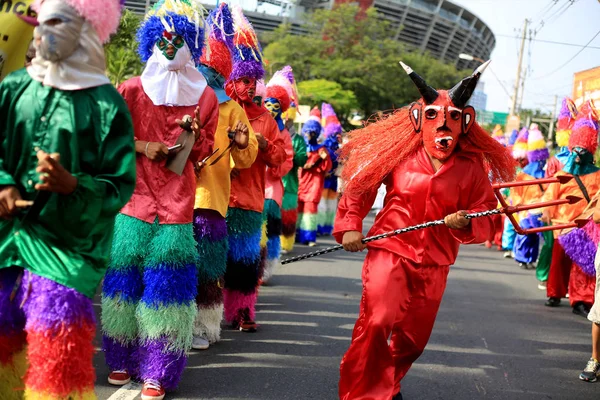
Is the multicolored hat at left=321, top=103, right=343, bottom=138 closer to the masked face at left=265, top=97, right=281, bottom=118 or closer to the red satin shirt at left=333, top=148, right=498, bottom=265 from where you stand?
the masked face at left=265, top=97, right=281, bottom=118

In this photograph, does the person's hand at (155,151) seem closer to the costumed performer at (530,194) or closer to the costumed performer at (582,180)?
the costumed performer at (582,180)

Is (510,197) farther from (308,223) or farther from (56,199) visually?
(56,199)

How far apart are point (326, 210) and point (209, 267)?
10687mm

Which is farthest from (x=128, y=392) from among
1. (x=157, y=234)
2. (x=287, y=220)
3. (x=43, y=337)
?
(x=287, y=220)

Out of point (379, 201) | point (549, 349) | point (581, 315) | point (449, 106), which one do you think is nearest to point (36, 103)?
point (449, 106)

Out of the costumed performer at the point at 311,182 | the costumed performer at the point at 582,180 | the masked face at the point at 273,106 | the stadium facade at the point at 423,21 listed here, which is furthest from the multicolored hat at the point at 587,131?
the stadium facade at the point at 423,21

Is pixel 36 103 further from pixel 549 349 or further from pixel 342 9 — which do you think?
pixel 342 9

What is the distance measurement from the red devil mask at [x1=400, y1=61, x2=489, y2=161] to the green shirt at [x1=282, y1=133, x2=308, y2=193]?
7.45m

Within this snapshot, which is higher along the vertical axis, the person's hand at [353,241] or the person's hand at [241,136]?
the person's hand at [241,136]

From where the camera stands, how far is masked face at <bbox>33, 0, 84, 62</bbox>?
340 centimetres

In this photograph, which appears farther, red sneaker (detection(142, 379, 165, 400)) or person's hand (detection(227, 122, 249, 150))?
person's hand (detection(227, 122, 249, 150))

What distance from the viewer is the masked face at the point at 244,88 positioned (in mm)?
7055

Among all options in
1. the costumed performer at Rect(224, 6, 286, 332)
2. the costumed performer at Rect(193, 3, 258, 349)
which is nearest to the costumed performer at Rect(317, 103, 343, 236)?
the costumed performer at Rect(224, 6, 286, 332)

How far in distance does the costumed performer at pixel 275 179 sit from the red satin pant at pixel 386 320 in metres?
3.47
